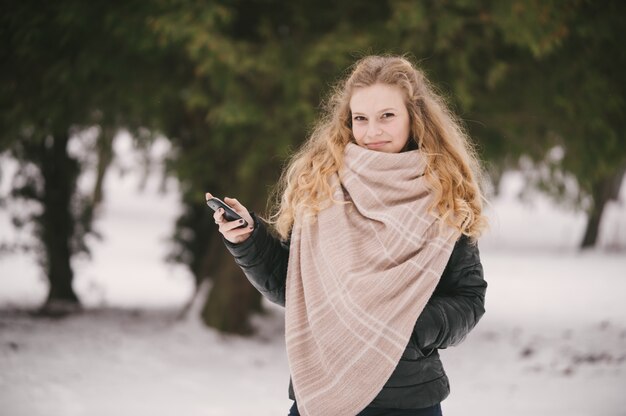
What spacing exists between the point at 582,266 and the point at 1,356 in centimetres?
1201

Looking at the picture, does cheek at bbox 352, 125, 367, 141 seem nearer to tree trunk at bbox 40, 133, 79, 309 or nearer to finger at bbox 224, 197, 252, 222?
finger at bbox 224, 197, 252, 222

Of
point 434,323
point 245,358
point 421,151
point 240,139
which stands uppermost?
point 240,139

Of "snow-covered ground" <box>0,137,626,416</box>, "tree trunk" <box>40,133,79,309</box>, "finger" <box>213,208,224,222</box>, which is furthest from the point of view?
"tree trunk" <box>40,133,79,309</box>

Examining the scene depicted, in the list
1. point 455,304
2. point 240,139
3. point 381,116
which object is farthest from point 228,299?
point 455,304

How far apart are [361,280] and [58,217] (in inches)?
310

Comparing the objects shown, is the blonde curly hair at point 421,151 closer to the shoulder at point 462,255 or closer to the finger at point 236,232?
the shoulder at point 462,255

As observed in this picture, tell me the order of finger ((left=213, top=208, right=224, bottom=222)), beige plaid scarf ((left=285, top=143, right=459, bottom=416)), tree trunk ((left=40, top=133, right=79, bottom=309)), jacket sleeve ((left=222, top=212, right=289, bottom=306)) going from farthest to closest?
tree trunk ((left=40, top=133, right=79, bottom=309)) → jacket sleeve ((left=222, top=212, right=289, bottom=306)) → finger ((left=213, top=208, right=224, bottom=222)) → beige plaid scarf ((left=285, top=143, right=459, bottom=416))

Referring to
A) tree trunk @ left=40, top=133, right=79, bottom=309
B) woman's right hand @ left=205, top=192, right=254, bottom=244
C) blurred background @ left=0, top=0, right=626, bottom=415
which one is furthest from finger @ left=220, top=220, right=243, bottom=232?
tree trunk @ left=40, top=133, right=79, bottom=309

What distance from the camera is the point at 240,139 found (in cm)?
604

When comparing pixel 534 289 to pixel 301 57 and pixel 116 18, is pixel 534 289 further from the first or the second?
pixel 116 18

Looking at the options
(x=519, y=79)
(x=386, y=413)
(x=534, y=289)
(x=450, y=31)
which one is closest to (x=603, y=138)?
(x=519, y=79)

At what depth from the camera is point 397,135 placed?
2.10m

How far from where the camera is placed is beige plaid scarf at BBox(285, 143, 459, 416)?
1.82 meters

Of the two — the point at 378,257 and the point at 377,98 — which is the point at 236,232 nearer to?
the point at 378,257
